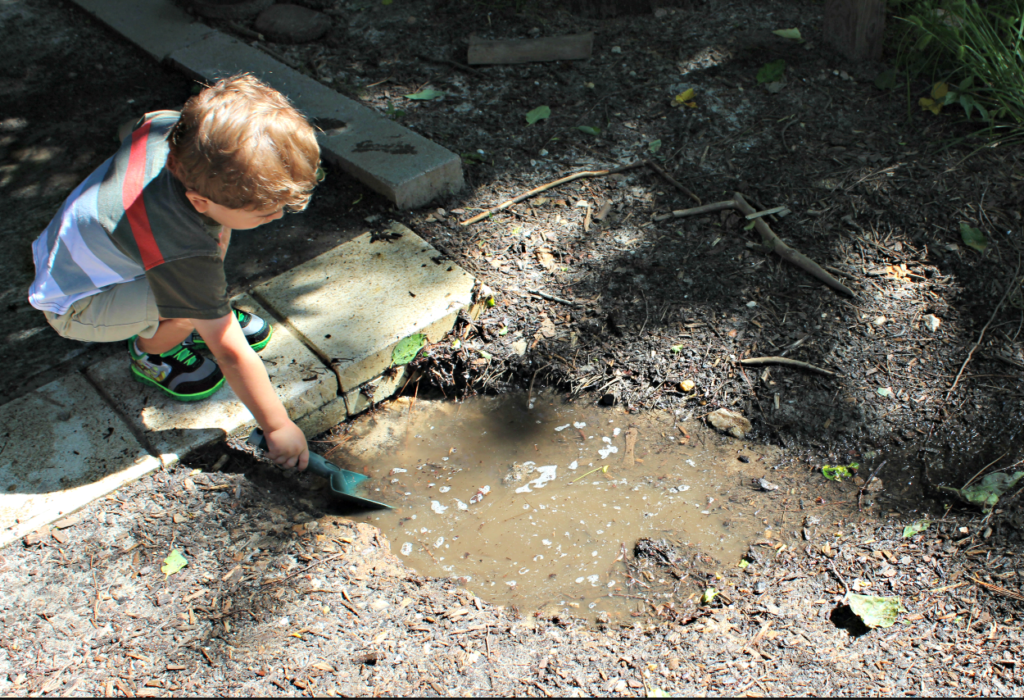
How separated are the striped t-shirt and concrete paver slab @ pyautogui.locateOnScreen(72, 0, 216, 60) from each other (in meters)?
2.52

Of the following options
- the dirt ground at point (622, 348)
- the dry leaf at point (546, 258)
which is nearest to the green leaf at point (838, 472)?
the dirt ground at point (622, 348)

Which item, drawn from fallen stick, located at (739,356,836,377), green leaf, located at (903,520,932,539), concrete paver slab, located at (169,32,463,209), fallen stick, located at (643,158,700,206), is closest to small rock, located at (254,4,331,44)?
concrete paver slab, located at (169,32,463,209)

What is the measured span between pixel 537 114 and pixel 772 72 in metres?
1.27

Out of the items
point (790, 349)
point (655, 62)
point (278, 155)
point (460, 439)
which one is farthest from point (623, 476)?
point (655, 62)

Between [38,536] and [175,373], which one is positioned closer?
[38,536]

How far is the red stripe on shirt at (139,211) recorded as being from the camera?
188cm

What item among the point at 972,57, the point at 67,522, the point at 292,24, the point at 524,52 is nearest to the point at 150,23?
the point at 292,24

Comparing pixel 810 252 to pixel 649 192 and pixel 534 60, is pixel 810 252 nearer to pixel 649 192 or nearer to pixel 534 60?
pixel 649 192

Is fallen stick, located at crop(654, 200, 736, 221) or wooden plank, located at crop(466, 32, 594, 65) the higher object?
wooden plank, located at crop(466, 32, 594, 65)

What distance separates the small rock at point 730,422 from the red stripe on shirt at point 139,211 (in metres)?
1.80

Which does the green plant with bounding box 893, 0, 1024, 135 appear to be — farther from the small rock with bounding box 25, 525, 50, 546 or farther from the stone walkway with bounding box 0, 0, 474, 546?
the small rock with bounding box 25, 525, 50, 546

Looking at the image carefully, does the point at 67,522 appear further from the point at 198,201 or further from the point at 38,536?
the point at 198,201

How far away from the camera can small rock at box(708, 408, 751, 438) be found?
239 centimetres

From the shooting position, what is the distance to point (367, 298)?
275 centimetres
